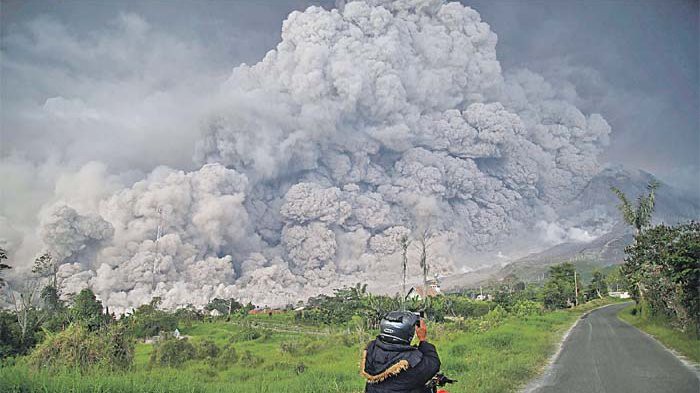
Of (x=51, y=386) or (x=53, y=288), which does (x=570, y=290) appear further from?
(x=51, y=386)

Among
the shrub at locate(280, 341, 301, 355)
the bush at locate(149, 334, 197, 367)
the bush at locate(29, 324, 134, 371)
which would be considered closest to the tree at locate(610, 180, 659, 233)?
the shrub at locate(280, 341, 301, 355)

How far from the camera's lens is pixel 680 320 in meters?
14.6

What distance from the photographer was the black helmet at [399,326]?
339 cm

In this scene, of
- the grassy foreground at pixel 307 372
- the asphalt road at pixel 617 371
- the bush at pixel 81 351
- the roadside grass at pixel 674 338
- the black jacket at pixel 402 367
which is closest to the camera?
the black jacket at pixel 402 367

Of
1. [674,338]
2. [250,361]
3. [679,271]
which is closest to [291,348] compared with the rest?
[250,361]

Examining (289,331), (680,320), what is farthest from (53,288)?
(680,320)

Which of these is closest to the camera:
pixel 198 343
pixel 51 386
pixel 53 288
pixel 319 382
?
pixel 51 386

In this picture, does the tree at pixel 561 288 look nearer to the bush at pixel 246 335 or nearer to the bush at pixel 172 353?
the bush at pixel 246 335

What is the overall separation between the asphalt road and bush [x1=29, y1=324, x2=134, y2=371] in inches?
335

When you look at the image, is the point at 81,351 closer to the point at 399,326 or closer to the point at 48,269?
the point at 399,326

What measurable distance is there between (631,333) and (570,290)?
34017 millimetres

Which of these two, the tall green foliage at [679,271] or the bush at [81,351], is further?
the tall green foliage at [679,271]

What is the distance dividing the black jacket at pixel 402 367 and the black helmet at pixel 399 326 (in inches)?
1.8

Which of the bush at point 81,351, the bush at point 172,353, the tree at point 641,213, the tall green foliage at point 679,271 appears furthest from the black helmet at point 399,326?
the tree at point 641,213
